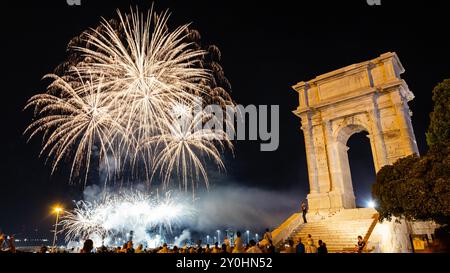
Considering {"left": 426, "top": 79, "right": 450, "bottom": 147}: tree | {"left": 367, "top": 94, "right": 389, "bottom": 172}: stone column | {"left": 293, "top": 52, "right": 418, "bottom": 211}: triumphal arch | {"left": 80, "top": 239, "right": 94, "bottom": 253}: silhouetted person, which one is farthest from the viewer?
{"left": 293, "top": 52, "right": 418, "bottom": 211}: triumphal arch

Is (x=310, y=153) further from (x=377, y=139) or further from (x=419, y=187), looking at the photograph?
(x=419, y=187)

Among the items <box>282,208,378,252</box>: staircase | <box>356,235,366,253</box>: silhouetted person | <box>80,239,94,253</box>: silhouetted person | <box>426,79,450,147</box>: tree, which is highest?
<box>426,79,450,147</box>: tree

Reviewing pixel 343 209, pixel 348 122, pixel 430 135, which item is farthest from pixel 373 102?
pixel 343 209

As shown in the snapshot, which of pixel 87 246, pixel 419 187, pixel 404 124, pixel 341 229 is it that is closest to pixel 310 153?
pixel 404 124

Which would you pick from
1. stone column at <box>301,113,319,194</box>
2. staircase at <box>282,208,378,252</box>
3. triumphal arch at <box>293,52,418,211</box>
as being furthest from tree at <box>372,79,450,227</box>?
stone column at <box>301,113,319,194</box>

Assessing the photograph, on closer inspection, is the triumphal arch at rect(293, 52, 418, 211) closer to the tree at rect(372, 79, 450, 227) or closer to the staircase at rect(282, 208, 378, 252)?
the staircase at rect(282, 208, 378, 252)
